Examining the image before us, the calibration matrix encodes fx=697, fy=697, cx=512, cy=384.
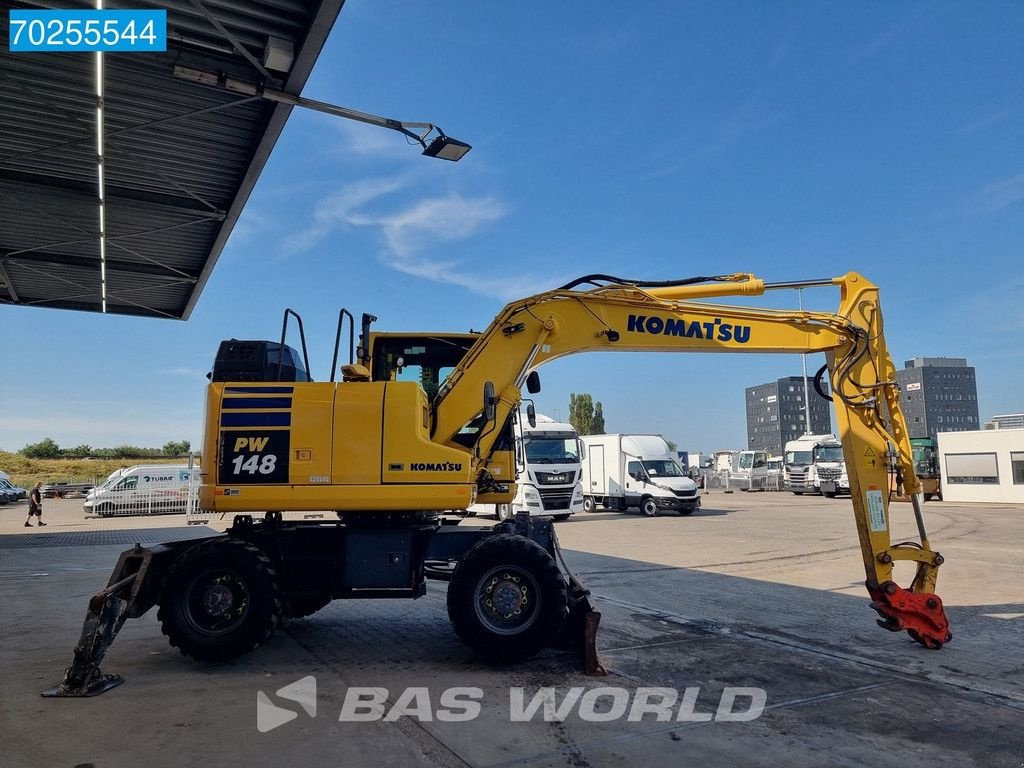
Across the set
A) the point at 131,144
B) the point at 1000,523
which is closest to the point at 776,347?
the point at 131,144

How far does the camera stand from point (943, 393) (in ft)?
354

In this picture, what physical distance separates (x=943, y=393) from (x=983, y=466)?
86427 millimetres

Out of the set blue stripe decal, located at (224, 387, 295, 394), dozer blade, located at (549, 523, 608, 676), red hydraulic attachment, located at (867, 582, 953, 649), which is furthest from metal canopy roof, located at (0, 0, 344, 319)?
red hydraulic attachment, located at (867, 582, 953, 649)

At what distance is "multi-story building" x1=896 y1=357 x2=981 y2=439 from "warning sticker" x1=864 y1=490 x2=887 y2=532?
112 metres

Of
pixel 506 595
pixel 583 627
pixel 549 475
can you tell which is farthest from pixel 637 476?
pixel 506 595

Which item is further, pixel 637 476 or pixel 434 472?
pixel 637 476

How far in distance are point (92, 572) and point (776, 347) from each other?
1294cm

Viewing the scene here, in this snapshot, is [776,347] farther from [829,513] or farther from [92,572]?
[829,513]

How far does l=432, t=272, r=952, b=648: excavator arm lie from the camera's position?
24.5 ft

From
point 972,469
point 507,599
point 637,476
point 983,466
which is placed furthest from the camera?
point 972,469

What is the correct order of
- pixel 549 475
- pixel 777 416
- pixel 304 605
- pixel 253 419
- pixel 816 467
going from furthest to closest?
pixel 777 416 < pixel 816 467 < pixel 549 475 < pixel 304 605 < pixel 253 419

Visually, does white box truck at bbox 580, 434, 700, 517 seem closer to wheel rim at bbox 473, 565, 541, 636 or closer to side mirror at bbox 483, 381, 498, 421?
side mirror at bbox 483, 381, 498, 421

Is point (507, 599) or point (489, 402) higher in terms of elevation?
point (489, 402)

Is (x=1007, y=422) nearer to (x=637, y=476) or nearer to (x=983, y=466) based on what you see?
(x=983, y=466)
